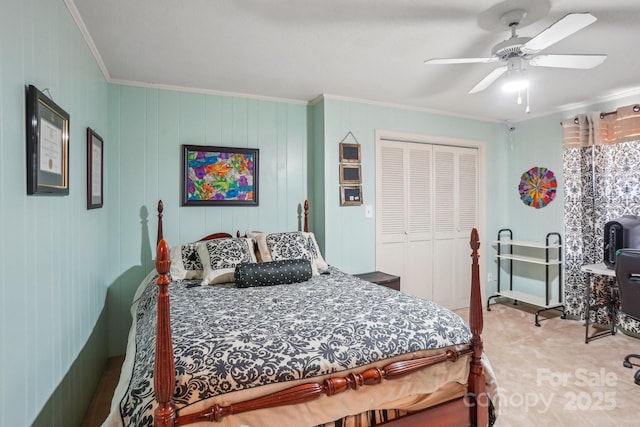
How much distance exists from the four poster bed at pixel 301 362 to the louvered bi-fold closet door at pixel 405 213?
178cm

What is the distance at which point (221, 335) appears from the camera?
1.51m

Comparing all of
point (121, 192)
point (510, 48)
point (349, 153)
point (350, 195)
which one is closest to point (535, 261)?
point (350, 195)

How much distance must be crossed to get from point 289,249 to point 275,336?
1.44 metres

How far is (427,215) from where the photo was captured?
4242 mm

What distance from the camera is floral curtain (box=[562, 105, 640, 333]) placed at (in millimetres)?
3471

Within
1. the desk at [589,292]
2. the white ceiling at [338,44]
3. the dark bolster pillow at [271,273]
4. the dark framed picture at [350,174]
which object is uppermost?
the white ceiling at [338,44]

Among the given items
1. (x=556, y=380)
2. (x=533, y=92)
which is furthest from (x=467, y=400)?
(x=533, y=92)

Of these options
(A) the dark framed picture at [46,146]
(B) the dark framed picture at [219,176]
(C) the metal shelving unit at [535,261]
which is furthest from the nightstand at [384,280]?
(A) the dark framed picture at [46,146]

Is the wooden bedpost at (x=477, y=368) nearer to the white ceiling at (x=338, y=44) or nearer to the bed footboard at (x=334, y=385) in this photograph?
the bed footboard at (x=334, y=385)

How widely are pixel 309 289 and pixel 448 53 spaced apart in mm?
1997

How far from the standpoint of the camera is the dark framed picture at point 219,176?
10.7 ft

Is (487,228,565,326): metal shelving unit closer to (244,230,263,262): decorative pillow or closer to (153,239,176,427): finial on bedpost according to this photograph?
(244,230,263,262): decorative pillow

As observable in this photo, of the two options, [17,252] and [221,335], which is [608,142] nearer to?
[221,335]

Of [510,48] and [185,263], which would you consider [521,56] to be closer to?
[510,48]
